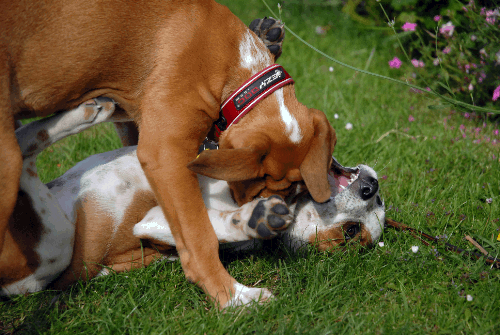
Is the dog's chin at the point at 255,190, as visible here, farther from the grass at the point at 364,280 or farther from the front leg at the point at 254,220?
the grass at the point at 364,280

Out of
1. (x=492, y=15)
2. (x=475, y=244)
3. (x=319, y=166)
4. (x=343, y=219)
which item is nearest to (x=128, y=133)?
(x=319, y=166)

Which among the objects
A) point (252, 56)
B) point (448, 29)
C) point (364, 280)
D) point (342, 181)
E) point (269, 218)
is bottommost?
point (364, 280)

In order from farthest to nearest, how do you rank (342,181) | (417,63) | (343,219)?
(417,63) < (342,181) < (343,219)

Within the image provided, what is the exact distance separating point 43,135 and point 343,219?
205 centimetres

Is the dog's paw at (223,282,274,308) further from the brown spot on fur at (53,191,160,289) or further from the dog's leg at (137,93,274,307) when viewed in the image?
the brown spot on fur at (53,191,160,289)

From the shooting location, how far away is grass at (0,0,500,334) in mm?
2447

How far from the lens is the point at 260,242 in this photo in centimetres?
316

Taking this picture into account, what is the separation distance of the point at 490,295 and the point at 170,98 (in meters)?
2.21

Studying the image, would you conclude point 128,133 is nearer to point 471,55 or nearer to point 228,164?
point 228,164

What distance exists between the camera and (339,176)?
11.0ft

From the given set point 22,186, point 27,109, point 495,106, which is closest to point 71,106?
point 27,109

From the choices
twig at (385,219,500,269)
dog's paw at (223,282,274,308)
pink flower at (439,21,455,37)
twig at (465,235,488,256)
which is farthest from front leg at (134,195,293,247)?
pink flower at (439,21,455,37)

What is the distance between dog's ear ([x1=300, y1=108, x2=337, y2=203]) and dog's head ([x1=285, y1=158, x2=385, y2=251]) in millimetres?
369

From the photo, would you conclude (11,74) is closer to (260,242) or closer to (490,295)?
(260,242)
